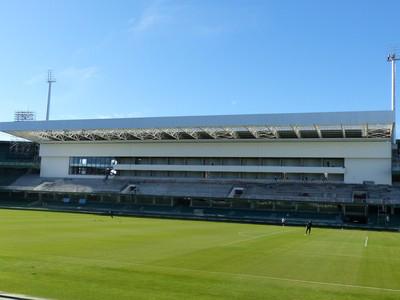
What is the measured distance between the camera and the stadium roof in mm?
61969

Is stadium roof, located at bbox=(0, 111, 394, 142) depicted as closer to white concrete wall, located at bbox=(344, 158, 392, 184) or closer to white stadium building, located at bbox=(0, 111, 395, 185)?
white stadium building, located at bbox=(0, 111, 395, 185)

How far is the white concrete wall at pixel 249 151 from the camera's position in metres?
69.2

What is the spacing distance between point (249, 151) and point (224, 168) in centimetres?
522

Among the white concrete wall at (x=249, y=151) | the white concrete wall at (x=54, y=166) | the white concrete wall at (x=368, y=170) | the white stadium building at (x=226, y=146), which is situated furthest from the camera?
the white concrete wall at (x=54, y=166)

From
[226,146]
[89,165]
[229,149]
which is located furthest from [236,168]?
[89,165]

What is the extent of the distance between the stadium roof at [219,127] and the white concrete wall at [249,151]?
1.20 m

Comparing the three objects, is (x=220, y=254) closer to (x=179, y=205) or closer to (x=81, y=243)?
(x=81, y=243)

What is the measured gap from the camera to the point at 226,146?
252ft

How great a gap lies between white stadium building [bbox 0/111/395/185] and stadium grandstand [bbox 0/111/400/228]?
15 cm

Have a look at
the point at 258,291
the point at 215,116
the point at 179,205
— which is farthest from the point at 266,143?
the point at 258,291

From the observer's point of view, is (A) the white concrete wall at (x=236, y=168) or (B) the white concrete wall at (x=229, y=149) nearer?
(B) the white concrete wall at (x=229, y=149)

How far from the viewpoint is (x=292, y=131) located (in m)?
69.5

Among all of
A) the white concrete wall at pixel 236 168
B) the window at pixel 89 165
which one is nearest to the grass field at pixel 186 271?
the white concrete wall at pixel 236 168

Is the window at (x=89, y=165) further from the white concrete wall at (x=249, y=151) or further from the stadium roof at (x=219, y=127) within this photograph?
the stadium roof at (x=219, y=127)
